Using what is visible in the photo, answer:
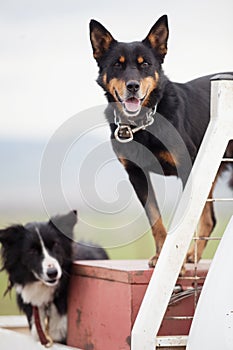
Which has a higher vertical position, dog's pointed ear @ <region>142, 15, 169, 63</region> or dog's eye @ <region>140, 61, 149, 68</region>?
dog's pointed ear @ <region>142, 15, 169, 63</region>

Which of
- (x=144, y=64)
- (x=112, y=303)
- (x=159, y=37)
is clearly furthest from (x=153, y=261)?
(x=159, y=37)

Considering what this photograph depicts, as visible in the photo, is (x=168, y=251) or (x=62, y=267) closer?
(x=168, y=251)

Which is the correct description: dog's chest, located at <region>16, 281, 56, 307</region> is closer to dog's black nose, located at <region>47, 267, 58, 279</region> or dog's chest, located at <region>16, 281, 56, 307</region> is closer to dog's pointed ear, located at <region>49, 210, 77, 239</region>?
dog's black nose, located at <region>47, 267, 58, 279</region>

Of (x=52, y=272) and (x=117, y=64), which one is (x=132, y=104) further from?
(x=52, y=272)

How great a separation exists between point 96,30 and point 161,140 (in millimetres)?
554

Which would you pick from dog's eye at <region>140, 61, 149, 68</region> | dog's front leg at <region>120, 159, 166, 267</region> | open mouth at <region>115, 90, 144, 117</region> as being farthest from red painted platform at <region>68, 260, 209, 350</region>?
dog's eye at <region>140, 61, 149, 68</region>

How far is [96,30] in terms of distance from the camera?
Result: 131 inches

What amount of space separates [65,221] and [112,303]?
0.76 metres

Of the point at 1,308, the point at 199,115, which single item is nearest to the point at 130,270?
the point at 199,115

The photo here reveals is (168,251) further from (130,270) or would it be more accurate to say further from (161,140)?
(161,140)

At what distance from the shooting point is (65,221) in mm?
3695

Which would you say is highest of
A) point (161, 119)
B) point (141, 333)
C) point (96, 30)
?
point (96, 30)

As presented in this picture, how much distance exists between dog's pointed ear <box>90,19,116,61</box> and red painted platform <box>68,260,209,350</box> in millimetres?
910

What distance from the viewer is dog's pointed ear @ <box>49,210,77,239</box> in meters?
3.66
